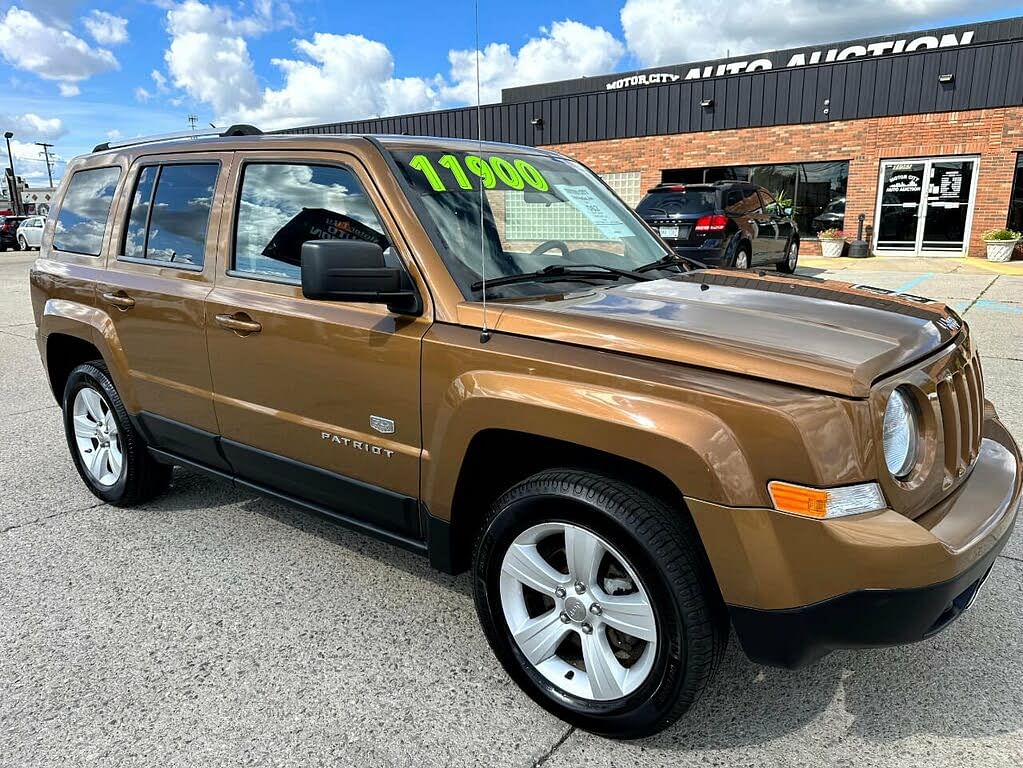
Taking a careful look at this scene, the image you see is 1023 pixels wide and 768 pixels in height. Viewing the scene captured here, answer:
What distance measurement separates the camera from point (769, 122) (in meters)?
20.4

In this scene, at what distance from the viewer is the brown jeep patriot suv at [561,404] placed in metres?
1.97

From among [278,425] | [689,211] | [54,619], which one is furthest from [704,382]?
[689,211]

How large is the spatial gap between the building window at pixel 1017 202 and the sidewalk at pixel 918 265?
1.16m

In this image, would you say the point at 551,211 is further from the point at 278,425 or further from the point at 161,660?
the point at 161,660

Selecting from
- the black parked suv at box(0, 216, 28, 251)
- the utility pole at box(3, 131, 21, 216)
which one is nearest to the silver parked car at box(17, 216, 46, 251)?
the black parked suv at box(0, 216, 28, 251)

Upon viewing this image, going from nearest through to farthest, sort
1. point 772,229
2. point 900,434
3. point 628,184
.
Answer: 1. point 900,434
2. point 772,229
3. point 628,184

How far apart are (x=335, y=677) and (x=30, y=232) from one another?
31.7 meters

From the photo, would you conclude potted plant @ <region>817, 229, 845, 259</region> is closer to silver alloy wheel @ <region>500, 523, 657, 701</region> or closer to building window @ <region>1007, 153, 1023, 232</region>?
building window @ <region>1007, 153, 1023, 232</region>

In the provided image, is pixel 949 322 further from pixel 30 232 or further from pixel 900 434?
pixel 30 232

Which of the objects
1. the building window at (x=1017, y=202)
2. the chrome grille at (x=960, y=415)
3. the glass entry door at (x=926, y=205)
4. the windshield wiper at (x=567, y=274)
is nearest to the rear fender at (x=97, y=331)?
the windshield wiper at (x=567, y=274)

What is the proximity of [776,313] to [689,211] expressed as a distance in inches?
386

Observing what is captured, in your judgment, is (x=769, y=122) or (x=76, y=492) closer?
(x=76, y=492)

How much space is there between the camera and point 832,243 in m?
19.8

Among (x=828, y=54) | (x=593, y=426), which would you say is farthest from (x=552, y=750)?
(x=828, y=54)
